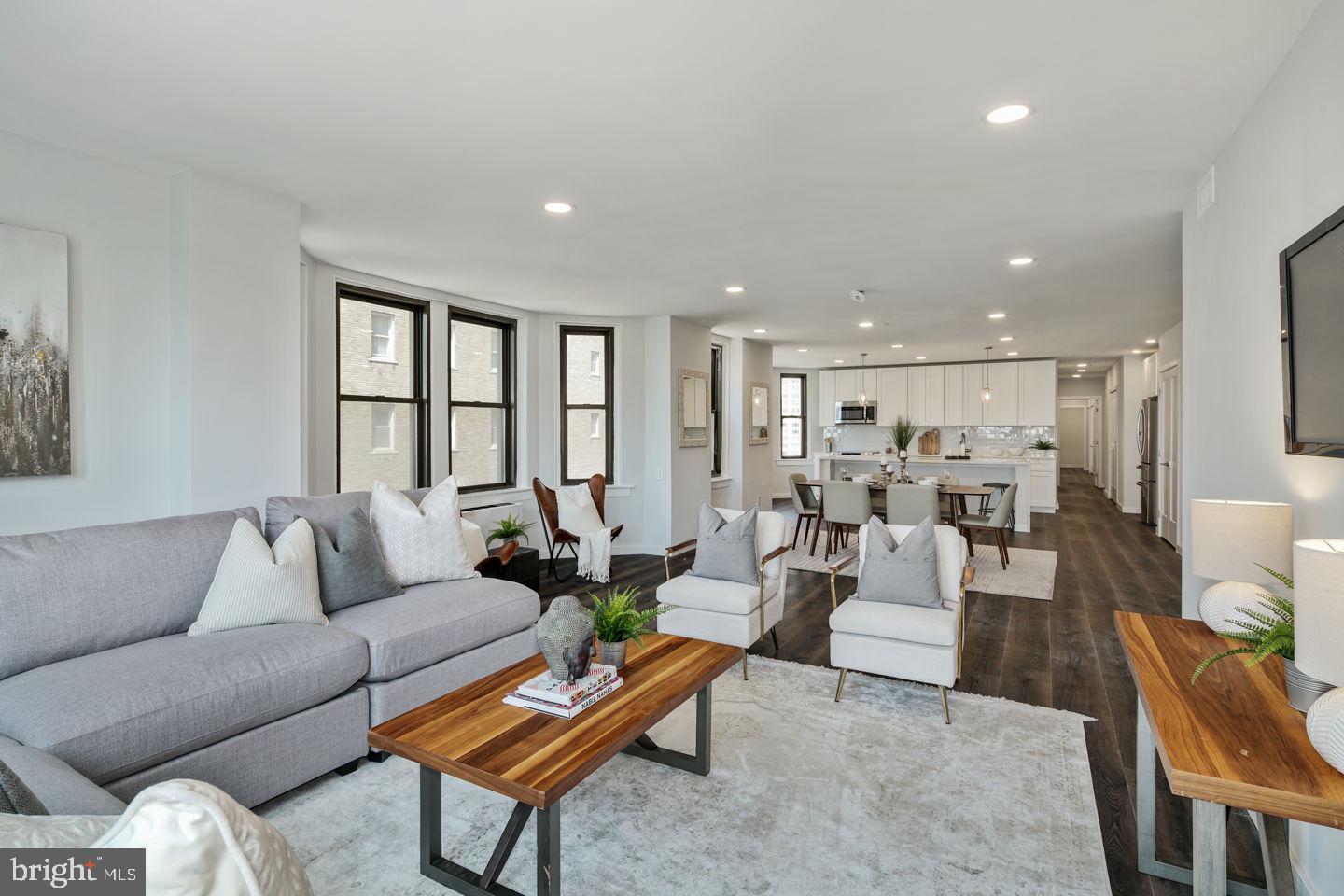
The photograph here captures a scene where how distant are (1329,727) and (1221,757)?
19 cm

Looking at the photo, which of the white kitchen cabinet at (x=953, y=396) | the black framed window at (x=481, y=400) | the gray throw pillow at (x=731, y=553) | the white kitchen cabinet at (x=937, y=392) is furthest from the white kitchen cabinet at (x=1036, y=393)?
the gray throw pillow at (x=731, y=553)

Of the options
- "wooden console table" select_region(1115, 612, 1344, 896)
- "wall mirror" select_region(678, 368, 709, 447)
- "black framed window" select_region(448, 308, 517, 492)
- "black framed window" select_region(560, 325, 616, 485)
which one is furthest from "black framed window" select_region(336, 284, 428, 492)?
"wooden console table" select_region(1115, 612, 1344, 896)

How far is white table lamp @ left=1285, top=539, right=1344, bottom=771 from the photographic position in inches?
47.4

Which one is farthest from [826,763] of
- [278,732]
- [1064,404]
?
[1064,404]

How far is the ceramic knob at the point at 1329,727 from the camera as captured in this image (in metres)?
1.20

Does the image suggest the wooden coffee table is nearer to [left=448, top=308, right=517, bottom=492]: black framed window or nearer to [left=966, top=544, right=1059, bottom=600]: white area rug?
[left=966, top=544, right=1059, bottom=600]: white area rug

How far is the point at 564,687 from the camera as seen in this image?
2256mm

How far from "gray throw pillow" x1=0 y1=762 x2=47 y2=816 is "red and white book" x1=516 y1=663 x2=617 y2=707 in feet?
3.99

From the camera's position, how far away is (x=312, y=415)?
487cm

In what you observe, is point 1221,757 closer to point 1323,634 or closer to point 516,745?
point 1323,634

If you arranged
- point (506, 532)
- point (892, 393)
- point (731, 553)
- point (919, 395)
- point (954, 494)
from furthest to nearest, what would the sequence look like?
point (892, 393) < point (919, 395) < point (954, 494) < point (506, 532) < point (731, 553)

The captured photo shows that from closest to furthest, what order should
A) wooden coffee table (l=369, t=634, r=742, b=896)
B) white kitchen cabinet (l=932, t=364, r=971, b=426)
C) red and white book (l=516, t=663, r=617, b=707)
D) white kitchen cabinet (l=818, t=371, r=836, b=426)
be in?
wooden coffee table (l=369, t=634, r=742, b=896)
red and white book (l=516, t=663, r=617, b=707)
white kitchen cabinet (l=932, t=364, r=971, b=426)
white kitchen cabinet (l=818, t=371, r=836, b=426)

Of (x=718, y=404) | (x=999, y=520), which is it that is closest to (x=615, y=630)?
(x=999, y=520)

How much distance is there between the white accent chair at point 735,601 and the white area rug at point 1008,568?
6.84 feet
